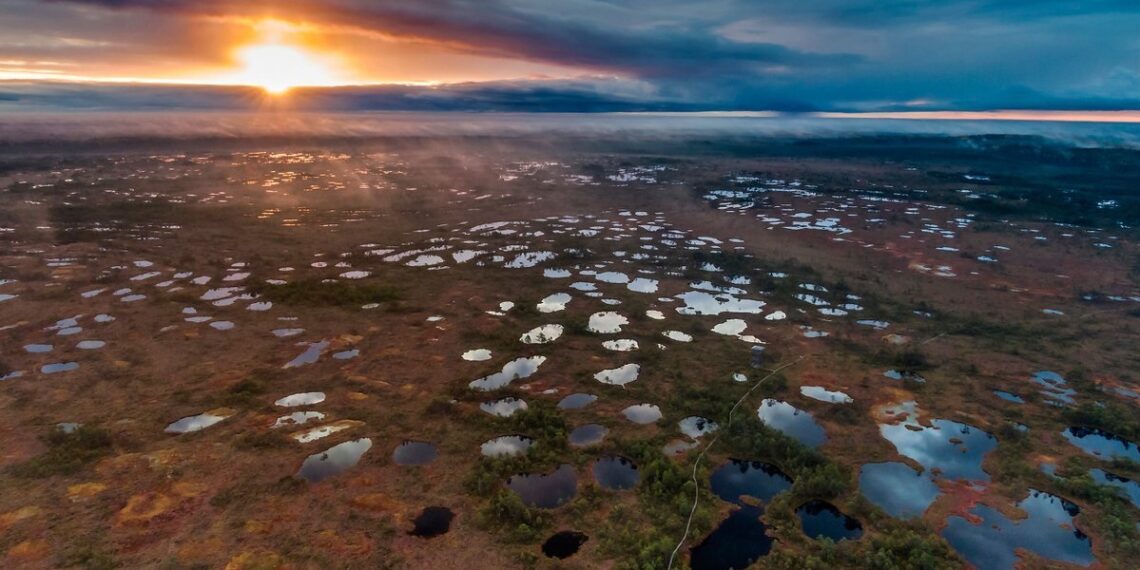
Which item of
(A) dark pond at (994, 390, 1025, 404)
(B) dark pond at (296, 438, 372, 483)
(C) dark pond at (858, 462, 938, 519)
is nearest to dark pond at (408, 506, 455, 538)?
(B) dark pond at (296, 438, 372, 483)

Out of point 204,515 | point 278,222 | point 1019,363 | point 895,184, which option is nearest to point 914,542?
point 1019,363

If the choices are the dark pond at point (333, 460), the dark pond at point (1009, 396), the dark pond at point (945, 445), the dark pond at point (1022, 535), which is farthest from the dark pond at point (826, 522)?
the dark pond at point (333, 460)

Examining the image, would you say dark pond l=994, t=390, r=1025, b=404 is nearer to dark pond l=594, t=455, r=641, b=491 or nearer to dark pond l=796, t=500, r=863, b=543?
Answer: dark pond l=796, t=500, r=863, b=543

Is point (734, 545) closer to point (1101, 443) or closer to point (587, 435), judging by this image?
point (587, 435)

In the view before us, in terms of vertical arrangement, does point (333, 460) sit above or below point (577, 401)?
below

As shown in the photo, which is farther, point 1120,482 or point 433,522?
point 1120,482

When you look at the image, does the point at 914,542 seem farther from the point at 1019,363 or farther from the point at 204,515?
the point at 204,515

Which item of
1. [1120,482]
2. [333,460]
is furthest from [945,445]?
[333,460]
